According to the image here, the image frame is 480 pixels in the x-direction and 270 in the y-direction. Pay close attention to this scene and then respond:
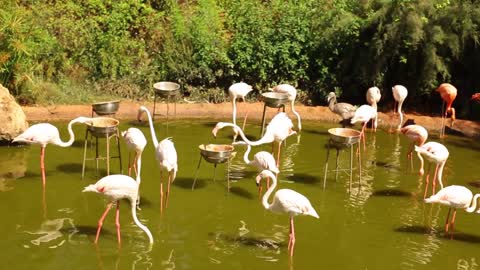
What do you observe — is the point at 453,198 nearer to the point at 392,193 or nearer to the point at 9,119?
the point at 392,193

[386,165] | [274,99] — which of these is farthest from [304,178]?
[274,99]

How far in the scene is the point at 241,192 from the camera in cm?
1083

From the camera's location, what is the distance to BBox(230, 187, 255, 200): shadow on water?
10.7 meters

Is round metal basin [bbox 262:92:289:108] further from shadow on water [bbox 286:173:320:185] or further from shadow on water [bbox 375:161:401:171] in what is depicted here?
shadow on water [bbox 375:161:401:171]

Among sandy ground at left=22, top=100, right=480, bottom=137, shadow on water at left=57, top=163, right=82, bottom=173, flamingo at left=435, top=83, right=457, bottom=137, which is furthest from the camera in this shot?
flamingo at left=435, top=83, right=457, bottom=137

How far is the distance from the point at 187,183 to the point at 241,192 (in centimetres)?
95

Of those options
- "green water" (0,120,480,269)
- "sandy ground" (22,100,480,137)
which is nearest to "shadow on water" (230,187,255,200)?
"green water" (0,120,480,269)

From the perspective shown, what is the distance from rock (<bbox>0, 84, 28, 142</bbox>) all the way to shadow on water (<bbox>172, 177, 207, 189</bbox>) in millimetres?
3340

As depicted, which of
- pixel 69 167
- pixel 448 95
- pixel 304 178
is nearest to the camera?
pixel 69 167

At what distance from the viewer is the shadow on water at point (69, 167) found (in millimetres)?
11391

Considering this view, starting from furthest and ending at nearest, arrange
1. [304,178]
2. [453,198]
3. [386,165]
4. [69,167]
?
[386,165]
[304,178]
[69,167]
[453,198]

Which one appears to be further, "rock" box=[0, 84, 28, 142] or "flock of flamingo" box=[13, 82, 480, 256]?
"rock" box=[0, 84, 28, 142]

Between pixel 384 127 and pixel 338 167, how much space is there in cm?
374

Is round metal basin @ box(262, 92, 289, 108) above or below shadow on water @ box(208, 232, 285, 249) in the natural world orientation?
above
